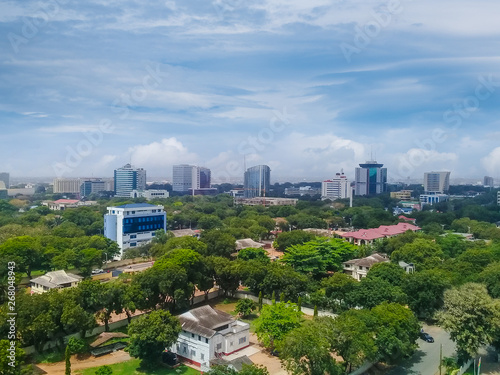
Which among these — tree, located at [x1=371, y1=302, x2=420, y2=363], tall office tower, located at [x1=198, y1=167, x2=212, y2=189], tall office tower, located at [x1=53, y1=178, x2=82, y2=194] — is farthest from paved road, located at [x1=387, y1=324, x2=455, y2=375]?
tall office tower, located at [x1=53, y1=178, x2=82, y2=194]

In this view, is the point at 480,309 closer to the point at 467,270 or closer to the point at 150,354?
the point at 467,270

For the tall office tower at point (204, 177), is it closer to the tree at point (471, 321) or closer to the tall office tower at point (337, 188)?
the tall office tower at point (337, 188)

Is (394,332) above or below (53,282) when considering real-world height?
above

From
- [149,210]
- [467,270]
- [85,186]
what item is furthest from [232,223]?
[85,186]

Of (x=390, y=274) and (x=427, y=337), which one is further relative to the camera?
(x=390, y=274)

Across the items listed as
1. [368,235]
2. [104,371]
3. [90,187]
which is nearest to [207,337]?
[104,371]

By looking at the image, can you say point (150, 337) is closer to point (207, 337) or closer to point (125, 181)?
point (207, 337)
